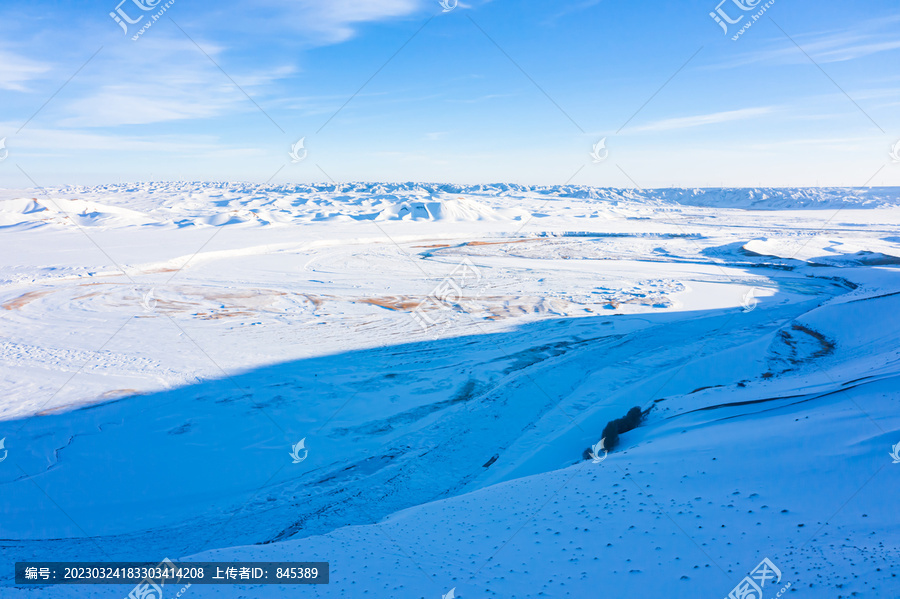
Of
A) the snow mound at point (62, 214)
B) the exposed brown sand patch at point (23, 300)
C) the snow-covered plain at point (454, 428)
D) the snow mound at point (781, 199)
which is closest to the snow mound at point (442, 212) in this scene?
the snow mound at point (62, 214)

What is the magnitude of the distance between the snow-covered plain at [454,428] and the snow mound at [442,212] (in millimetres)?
22200

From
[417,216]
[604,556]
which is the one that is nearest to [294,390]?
[604,556]

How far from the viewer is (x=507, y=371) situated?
9.10 m

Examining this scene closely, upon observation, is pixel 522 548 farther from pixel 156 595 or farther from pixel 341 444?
pixel 341 444

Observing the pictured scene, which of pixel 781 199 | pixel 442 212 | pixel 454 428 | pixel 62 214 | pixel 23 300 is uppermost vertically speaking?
pixel 781 199

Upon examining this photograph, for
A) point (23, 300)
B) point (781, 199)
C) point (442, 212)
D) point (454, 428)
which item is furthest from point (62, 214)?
point (781, 199)

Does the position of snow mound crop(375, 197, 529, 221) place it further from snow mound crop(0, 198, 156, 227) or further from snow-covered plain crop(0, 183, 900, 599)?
snow-covered plain crop(0, 183, 900, 599)

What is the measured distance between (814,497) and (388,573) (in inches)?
137

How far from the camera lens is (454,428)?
23.5 ft

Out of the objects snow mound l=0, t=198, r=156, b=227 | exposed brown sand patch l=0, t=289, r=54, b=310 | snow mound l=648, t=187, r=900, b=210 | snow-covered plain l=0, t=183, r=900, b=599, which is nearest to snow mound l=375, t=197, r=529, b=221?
snow mound l=0, t=198, r=156, b=227

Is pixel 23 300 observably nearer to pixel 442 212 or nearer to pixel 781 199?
pixel 442 212

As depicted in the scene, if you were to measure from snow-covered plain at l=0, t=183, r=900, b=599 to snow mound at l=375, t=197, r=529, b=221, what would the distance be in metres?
22.2

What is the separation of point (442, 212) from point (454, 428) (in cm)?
3337

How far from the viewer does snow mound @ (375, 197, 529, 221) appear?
38.6 m
